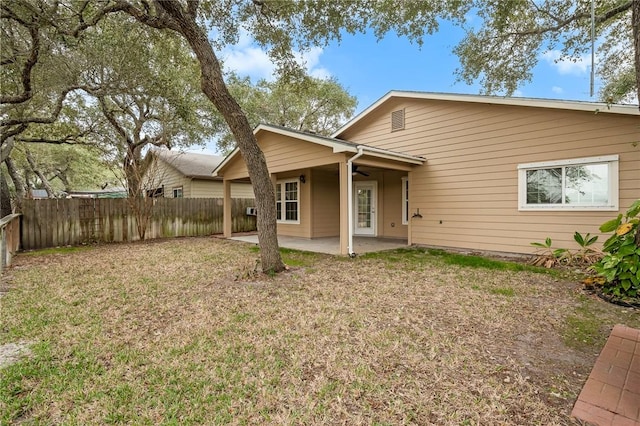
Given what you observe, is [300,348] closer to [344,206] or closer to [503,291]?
[503,291]

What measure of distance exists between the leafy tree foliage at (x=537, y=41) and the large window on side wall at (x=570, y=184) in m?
4.06

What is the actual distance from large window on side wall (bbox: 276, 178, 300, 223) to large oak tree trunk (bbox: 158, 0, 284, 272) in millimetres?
5754

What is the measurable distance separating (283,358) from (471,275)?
4.25 meters

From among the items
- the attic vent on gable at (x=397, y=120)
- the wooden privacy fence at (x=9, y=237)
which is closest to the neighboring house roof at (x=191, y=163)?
the wooden privacy fence at (x=9, y=237)

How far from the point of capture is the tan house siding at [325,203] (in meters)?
11.0

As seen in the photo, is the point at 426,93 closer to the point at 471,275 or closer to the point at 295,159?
the point at 295,159

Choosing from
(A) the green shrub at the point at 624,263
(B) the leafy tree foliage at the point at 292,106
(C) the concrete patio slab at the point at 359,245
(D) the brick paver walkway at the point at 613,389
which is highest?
(B) the leafy tree foliage at the point at 292,106

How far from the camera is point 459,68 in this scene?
9891mm

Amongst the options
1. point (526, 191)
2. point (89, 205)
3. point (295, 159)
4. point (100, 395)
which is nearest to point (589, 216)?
point (526, 191)

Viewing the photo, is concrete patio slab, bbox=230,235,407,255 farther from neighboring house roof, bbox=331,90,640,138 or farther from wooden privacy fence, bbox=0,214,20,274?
wooden privacy fence, bbox=0,214,20,274

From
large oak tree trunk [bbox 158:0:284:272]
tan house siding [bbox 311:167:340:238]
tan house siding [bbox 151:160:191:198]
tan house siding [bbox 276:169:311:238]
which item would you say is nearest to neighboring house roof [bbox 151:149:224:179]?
tan house siding [bbox 151:160:191:198]

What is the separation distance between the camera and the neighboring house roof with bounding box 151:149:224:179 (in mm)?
15742

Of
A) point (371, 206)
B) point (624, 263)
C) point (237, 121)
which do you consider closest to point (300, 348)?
point (237, 121)

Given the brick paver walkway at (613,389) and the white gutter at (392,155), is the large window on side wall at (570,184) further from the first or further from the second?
the brick paver walkway at (613,389)
